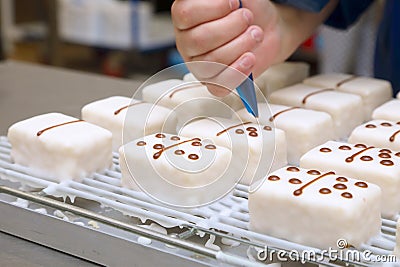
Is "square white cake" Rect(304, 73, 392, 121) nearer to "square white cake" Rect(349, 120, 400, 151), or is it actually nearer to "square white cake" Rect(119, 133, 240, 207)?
"square white cake" Rect(349, 120, 400, 151)

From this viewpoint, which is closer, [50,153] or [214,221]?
[214,221]

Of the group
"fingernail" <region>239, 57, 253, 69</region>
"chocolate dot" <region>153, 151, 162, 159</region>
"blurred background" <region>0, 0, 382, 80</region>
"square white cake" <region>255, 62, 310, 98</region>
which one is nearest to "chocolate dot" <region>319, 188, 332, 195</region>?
"chocolate dot" <region>153, 151, 162, 159</region>

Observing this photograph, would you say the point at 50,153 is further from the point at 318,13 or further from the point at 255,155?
the point at 318,13

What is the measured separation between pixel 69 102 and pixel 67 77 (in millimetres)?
275

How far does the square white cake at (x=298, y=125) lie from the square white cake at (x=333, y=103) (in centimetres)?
5

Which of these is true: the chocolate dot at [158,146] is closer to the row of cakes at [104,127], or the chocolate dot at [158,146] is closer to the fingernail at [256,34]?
the row of cakes at [104,127]

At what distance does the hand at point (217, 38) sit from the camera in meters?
1.19

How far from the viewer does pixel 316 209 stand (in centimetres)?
87

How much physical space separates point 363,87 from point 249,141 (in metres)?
0.44

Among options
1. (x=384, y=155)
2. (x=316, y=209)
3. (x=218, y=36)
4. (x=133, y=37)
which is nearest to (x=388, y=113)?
(x=384, y=155)

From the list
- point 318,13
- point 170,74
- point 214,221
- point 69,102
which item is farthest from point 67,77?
point 214,221

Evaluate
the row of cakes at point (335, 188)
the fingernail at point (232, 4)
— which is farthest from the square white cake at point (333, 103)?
the fingernail at point (232, 4)

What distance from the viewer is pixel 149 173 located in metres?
1.02

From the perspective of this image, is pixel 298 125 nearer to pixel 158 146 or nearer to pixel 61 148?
pixel 158 146
